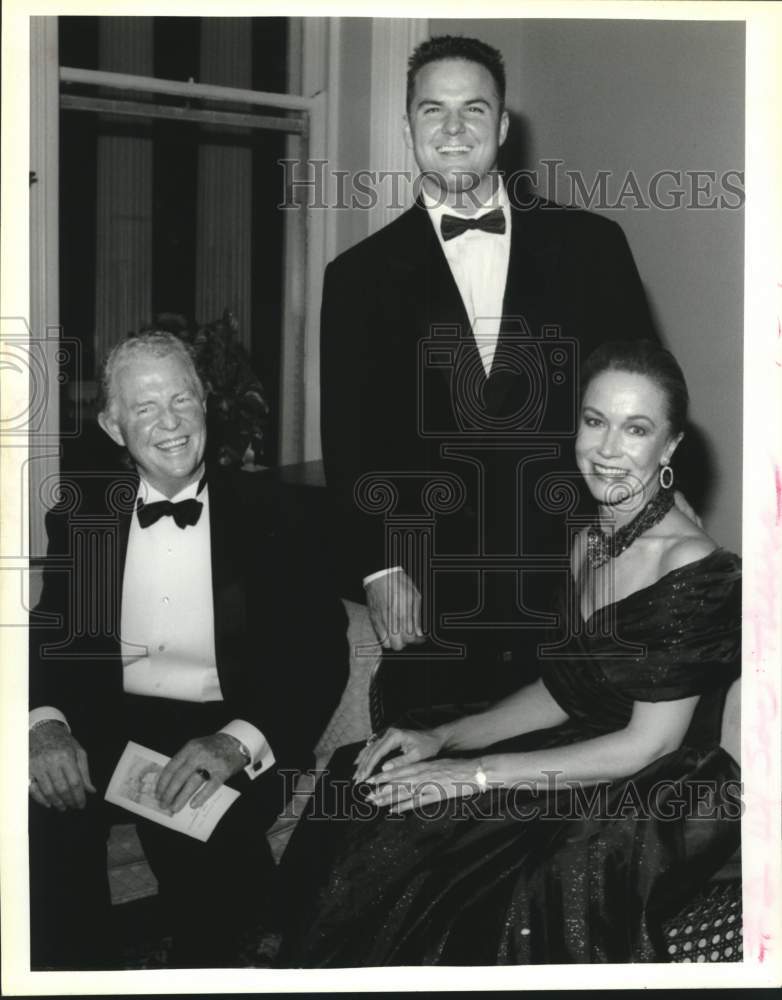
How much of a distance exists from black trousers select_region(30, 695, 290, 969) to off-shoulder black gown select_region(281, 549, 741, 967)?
0.34 ft

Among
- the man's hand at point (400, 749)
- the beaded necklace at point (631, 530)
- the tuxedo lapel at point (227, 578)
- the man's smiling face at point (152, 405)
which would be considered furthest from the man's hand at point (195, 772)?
the beaded necklace at point (631, 530)

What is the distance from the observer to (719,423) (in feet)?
7.59

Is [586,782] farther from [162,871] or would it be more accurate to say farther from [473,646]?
[162,871]

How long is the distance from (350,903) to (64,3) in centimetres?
179

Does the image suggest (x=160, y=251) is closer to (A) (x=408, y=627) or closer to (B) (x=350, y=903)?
(A) (x=408, y=627)

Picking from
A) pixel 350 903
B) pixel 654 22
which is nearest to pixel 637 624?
pixel 350 903

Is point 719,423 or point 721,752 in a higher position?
point 719,423

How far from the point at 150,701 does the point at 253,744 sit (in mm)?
218

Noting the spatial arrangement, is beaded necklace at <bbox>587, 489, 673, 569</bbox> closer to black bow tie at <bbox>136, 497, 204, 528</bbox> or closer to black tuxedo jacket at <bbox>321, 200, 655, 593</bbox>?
black tuxedo jacket at <bbox>321, 200, 655, 593</bbox>

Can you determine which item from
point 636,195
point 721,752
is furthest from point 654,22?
point 721,752

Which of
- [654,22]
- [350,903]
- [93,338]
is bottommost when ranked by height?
[350,903]

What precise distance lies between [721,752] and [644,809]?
0.20m

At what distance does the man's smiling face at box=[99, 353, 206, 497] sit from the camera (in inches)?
88.7

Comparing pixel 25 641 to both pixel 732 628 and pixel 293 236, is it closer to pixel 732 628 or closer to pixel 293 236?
pixel 293 236
